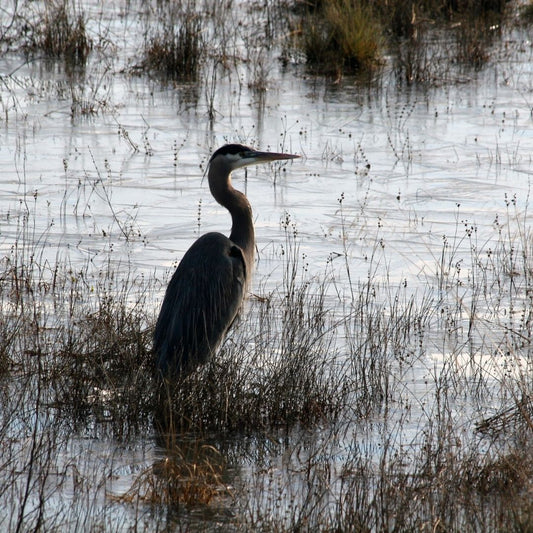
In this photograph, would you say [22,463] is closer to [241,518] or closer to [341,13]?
[241,518]

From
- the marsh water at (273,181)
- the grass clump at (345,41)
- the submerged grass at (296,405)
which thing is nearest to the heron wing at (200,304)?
the submerged grass at (296,405)

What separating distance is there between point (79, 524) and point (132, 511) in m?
0.24

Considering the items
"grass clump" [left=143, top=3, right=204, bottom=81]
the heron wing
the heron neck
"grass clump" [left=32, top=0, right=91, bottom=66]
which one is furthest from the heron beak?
"grass clump" [left=32, top=0, right=91, bottom=66]

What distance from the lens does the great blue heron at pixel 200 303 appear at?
5621mm

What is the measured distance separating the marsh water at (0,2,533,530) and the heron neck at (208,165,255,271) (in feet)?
2.20

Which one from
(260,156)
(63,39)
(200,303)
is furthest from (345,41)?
(200,303)

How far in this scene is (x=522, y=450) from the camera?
462cm

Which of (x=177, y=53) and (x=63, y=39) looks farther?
(x=63, y=39)

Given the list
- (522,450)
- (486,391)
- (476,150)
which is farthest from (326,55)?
(522,450)

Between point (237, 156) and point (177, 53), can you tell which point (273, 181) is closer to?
point (237, 156)

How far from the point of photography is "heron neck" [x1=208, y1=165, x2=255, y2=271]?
21.8 ft

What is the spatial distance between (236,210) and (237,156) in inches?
14.1

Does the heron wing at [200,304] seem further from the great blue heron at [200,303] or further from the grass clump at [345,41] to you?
the grass clump at [345,41]

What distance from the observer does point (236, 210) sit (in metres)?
6.67
